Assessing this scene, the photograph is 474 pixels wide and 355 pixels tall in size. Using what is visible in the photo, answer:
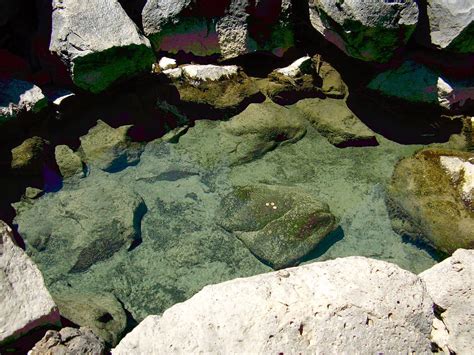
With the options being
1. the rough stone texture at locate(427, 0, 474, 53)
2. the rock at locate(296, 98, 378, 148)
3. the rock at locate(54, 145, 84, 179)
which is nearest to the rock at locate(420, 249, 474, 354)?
the rock at locate(296, 98, 378, 148)

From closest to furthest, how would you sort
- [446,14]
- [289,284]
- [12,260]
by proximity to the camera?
[289,284], [12,260], [446,14]

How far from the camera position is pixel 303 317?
2406 mm

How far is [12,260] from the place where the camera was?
2.75 metres

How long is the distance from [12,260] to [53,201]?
1.18m

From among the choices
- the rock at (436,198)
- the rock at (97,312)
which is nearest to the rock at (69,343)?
the rock at (97,312)

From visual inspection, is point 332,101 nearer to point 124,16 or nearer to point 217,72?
point 217,72

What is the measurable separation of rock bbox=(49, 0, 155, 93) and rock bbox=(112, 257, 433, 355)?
2.20 m

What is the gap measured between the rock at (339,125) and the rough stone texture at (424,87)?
35cm

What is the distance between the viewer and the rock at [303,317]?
2367 millimetres

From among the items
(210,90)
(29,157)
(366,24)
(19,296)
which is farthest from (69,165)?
(366,24)

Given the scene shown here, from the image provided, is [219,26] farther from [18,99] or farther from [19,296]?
[19,296]

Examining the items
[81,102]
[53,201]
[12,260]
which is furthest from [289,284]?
[81,102]

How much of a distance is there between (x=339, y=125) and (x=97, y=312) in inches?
97.0

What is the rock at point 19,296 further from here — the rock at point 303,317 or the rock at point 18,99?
the rock at point 18,99
